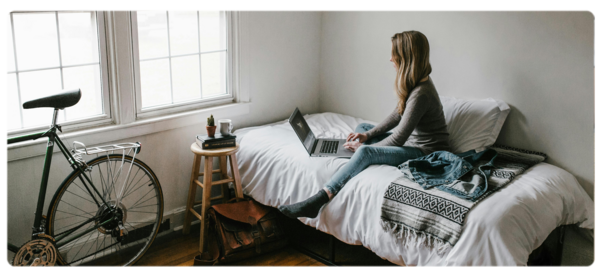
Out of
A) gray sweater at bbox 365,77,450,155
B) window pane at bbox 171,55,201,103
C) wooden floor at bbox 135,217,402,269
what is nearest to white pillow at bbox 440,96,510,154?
gray sweater at bbox 365,77,450,155

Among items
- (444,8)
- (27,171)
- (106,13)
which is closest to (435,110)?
(444,8)

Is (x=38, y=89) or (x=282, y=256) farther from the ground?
(x=38, y=89)

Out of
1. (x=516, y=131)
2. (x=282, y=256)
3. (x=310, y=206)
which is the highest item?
(x=516, y=131)

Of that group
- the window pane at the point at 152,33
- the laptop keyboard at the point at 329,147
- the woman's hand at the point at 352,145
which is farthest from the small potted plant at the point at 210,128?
the woman's hand at the point at 352,145

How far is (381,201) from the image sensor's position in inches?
88.5

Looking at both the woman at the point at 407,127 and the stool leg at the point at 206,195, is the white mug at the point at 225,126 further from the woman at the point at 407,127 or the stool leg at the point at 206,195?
the woman at the point at 407,127

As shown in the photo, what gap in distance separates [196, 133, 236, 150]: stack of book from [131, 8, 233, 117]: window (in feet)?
1.33

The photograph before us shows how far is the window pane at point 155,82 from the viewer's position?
114 inches

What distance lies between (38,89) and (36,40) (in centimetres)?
25

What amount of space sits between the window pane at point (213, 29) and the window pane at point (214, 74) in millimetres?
59

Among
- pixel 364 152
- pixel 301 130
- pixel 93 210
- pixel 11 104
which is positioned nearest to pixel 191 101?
pixel 301 130

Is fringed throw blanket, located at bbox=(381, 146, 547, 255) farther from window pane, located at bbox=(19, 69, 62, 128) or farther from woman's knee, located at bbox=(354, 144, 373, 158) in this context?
window pane, located at bbox=(19, 69, 62, 128)

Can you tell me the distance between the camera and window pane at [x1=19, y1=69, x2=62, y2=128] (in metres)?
2.40

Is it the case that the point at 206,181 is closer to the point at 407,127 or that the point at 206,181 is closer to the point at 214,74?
the point at 214,74
